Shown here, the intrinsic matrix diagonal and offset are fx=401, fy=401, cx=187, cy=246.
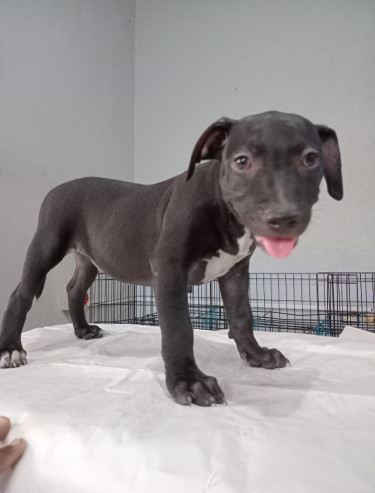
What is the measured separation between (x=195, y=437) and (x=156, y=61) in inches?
172

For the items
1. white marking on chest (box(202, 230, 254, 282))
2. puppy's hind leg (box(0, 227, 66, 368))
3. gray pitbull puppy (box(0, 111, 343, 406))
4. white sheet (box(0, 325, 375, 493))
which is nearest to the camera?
white sheet (box(0, 325, 375, 493))

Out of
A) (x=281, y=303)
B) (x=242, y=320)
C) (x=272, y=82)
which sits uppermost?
(x=272, y=82)

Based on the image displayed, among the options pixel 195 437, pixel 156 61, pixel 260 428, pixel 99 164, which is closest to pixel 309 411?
pixel 260 428

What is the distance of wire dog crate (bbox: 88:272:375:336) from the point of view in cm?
321

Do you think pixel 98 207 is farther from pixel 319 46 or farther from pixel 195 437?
pixel 319 46

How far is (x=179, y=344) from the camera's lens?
3.55 ft

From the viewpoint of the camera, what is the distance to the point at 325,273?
3.38 metres

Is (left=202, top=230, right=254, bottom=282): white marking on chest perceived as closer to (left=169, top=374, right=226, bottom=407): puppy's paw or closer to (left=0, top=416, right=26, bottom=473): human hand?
(left=169, top=374, right=226, bottom=407): puppy's paw

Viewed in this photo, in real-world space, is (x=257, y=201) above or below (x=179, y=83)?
below

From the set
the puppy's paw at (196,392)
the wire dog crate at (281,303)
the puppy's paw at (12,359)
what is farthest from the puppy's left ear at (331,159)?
the wire dog crate at (281,303)

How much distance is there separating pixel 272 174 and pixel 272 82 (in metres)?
3.28

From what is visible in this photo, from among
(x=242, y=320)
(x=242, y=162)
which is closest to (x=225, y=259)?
(x=242, y=320)

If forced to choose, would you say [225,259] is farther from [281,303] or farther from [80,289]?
[281,303]

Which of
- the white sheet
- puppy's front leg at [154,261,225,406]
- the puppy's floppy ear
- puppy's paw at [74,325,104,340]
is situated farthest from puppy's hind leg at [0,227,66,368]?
the puppy's floppy ear
